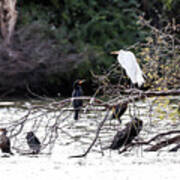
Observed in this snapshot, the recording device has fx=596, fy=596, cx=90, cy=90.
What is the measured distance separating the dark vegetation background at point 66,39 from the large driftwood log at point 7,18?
325 millimetres

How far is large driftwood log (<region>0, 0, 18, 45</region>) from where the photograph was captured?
2284 cm

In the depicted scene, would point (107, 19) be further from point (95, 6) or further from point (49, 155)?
point (49, 155)

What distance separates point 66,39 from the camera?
2502cm

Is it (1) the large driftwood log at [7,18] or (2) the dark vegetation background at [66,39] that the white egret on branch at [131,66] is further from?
(1) the large driftwood log at [7,18]

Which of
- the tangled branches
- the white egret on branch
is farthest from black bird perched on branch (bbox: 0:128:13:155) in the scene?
the white egret on branch

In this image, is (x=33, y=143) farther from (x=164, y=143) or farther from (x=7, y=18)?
(x=7, y=18)

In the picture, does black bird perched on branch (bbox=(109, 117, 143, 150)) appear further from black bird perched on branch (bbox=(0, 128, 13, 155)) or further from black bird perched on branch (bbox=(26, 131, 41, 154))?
black bird perched on branch (bbox=(0, 128, 13, 155))

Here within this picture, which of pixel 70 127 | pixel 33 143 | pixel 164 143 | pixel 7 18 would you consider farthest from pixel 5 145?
pixel 7 18

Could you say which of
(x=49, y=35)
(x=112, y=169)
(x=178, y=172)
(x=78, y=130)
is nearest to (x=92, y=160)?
(x=112, y=169)

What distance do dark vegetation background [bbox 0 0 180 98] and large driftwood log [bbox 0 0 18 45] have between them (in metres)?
0.32

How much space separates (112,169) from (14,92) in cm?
1603

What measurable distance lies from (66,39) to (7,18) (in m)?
2.98

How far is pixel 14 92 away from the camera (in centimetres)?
2345

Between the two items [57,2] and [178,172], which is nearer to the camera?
[178,172]
